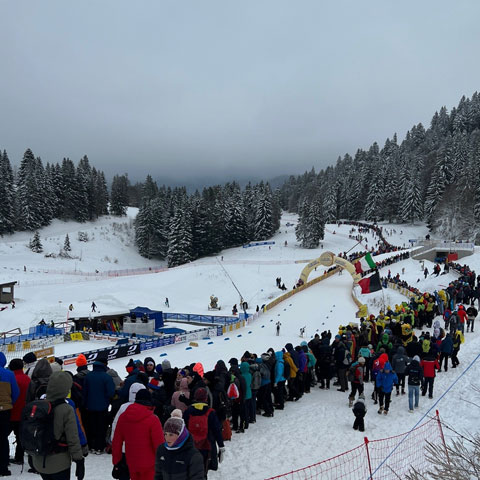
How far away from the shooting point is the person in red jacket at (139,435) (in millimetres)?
4445

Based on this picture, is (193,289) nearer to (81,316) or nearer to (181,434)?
(81,316)

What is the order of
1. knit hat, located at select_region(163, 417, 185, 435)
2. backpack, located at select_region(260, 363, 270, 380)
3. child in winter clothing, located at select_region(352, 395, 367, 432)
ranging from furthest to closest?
backpack, located at select_region(260, 363, 270, 380), child in winter clothing, located at select_region(352, 395, 367, 432), knit hat, located at select_region(163, 417, 185, 435)

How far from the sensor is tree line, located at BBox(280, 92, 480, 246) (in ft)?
215

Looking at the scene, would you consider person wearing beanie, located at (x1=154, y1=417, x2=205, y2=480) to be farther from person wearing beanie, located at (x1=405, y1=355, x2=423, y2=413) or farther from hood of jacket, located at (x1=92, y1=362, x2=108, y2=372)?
person wearing beanie, located at (x1=405, y1=355, x2=423, y2=413)

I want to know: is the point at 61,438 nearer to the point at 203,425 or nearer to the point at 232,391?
the point at 203,425

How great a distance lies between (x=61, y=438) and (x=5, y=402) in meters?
1.87

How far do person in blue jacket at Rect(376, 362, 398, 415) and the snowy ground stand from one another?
0.39 meters

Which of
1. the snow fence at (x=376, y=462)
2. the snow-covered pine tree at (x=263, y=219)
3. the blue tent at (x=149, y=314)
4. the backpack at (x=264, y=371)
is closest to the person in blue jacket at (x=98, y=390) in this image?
the snow fence at (x=376, y=462)

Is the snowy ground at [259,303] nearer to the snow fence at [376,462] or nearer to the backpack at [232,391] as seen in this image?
the snow fence at [376,462]

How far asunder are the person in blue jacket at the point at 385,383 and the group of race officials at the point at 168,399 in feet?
0.08

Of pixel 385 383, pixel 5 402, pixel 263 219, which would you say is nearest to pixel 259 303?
pixel 385 383

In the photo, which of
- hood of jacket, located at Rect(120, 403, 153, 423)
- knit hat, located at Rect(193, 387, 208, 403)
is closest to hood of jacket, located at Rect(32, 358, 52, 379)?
hood of jacket, located at Rect(120, 403, 153, 423)

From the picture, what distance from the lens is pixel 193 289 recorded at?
4756cm

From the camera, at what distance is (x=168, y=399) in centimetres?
776
